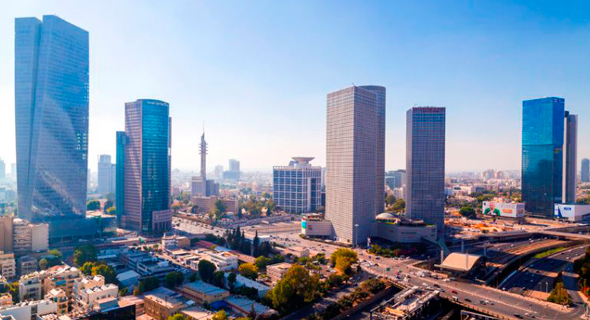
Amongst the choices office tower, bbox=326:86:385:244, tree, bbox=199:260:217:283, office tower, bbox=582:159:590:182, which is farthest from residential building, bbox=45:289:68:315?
office tower, bbox=582:159:590:182

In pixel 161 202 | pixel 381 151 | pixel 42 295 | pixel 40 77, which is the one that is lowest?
pixel 42 295

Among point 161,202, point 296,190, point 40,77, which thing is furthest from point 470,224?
point 40,77

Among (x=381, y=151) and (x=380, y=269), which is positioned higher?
(x=381, y=151)

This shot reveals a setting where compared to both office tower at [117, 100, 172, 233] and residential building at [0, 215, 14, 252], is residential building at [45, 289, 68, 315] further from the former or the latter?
office tower at [117, 100, 172, 233]

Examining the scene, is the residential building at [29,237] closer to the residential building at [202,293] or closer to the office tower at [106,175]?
the residential building at [202,293]

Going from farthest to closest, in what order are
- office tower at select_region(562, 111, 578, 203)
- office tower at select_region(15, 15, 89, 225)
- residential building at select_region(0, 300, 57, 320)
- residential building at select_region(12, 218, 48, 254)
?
office tower at select_region(562, 111, 578, 203) < office tower at select_region(15, 15, 89, 225) < residential building at select_region(12, 218, 48, 254) < residential building at select_region(0, 300, 57, 320)

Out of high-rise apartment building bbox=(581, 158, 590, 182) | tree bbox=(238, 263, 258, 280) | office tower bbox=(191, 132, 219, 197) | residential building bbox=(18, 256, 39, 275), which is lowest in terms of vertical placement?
A: residential building bbox=(18, 256, 39, 275)

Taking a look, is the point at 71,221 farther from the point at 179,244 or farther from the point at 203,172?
the point at 203,172
